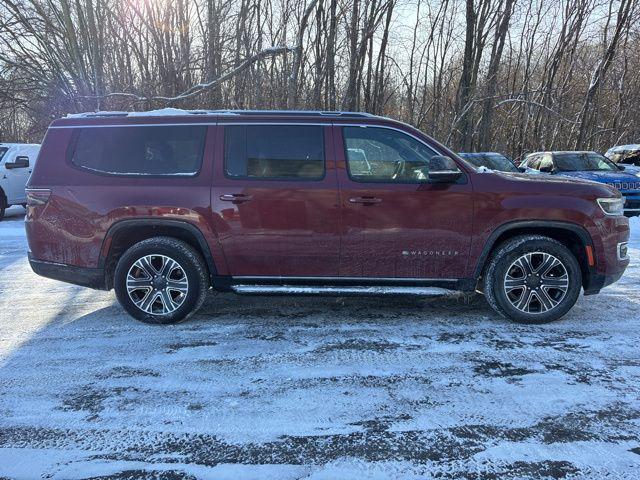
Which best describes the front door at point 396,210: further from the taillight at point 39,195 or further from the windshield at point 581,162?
the windshield at point 581,162

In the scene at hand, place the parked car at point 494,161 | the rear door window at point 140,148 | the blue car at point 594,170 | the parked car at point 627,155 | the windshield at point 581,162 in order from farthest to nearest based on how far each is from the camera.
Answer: the parked car at point 627,155 < the parked car at point 494,161 < the windshield at point 581,162 < the blue car at point 594,170 < the rear door window at point 140,148

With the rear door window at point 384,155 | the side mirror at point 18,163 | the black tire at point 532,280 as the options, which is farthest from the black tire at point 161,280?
the side mirror at point 18,163

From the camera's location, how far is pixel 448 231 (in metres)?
4.27

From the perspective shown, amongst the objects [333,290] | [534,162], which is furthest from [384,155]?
[534,162]

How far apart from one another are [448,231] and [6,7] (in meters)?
20.2

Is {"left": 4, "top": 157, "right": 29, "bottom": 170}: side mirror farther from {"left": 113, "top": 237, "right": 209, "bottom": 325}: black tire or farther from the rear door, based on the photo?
the rear door

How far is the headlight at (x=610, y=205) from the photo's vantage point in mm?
4309

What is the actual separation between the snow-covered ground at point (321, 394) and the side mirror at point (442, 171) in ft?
4.52

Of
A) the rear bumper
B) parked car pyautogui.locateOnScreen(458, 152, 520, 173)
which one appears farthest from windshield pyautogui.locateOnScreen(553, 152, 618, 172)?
the rear bumper

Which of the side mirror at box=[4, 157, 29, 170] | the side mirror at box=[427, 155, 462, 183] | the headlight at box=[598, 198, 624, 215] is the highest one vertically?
the side mirror at box=[4, 157, 29, 170]

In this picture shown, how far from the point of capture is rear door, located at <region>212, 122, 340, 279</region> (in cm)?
429

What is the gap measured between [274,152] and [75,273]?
2.24m

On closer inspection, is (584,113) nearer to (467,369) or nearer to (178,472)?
(467,369)

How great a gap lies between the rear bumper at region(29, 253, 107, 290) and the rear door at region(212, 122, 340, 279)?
1.26m
